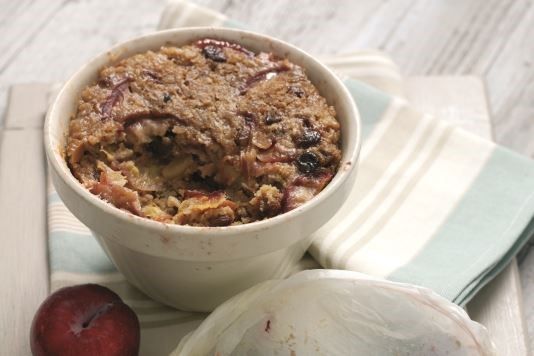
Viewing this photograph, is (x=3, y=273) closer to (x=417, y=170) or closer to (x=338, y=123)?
(x=338, y=123)

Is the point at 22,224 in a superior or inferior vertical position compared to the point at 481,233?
inferior

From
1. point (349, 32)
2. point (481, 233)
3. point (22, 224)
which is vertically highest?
point (481, 233)

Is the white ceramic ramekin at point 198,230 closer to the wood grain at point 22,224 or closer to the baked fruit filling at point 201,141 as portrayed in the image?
the baked fruit filling at point 201,141

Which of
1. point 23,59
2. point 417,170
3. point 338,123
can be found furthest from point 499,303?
point 23,59

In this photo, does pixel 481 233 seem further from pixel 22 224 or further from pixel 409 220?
pixel 22 224

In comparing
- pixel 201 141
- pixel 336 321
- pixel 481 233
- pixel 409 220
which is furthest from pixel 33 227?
pixel 481 233

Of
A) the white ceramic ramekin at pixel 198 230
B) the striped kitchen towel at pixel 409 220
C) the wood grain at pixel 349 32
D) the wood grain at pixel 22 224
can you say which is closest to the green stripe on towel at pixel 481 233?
the striped kitchen towel at pixel 409 220

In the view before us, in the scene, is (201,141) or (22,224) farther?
(22,224)

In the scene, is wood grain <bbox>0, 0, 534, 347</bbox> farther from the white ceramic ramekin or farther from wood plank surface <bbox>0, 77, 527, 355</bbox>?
the white ceramic ramekin
